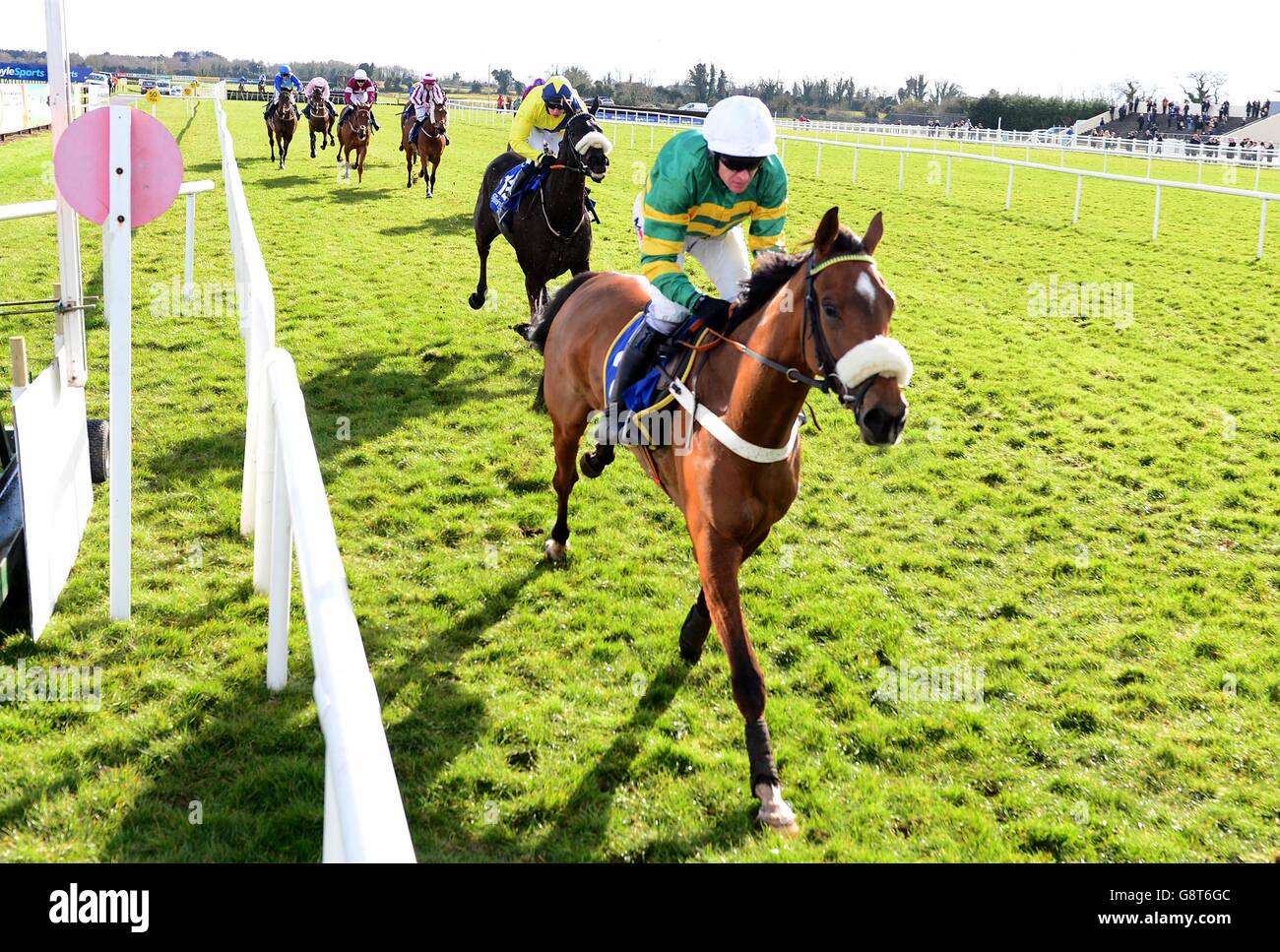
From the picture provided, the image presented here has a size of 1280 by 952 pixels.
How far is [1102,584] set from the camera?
18.2 feet

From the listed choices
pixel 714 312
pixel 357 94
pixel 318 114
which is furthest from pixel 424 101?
pixel 714 312

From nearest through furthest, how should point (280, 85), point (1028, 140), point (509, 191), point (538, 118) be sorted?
point (509, 191) → point (538, 118) → point (280, 85) → point (1028, 140)

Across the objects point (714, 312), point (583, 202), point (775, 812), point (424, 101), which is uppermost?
point (424, 101)

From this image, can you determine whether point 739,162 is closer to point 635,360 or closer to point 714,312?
point 714,312

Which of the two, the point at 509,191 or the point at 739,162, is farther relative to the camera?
A: the point at 509,191

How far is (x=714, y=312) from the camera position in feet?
13.0

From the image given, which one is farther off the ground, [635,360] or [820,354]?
[820,354]

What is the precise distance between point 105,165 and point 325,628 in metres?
2.96

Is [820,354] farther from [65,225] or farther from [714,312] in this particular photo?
[65,225]

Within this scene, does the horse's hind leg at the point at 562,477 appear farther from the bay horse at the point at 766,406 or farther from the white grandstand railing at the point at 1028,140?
the white grandstand railing at the point at 1028,140

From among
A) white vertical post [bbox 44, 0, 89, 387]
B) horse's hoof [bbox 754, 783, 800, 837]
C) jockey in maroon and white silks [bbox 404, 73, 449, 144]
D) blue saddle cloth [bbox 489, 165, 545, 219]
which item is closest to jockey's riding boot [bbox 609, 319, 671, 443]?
horse's hoof [bbox 754, 783, 800, 837]

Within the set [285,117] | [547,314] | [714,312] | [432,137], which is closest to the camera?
[714,312]

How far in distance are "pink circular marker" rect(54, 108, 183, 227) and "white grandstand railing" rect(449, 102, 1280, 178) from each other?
22.4 m
